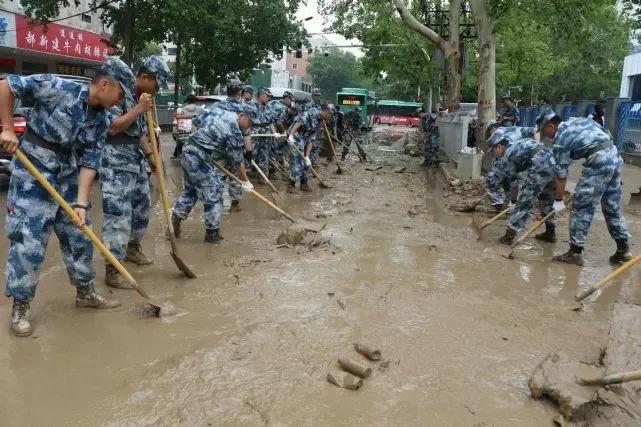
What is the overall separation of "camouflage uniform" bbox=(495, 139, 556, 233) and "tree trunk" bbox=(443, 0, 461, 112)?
883 centimetres

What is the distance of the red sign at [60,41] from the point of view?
1648 centimetres

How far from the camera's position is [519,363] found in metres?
3.12

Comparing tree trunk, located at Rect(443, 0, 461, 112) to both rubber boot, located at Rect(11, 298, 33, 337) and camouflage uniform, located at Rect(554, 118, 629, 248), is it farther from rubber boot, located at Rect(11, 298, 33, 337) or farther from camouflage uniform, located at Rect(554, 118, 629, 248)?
rubber boot, located at Rect(11, 298, 33, 337)

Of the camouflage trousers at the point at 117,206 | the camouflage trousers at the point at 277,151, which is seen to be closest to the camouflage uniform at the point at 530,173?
the camouflage trousers at the point at 117,206

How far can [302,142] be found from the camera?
30.8ft

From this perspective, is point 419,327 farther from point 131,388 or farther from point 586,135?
point 586,135

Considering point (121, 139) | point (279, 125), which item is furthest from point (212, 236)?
point (279, 125)

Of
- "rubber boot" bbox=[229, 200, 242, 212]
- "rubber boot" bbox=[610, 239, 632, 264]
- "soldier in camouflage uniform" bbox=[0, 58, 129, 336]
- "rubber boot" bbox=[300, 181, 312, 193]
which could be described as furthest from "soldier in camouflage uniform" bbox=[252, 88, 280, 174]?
"soldier in camouflage uniform" bbox=[0, 58, 129, 336]

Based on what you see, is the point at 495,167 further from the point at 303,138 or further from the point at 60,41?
the point at 60,41

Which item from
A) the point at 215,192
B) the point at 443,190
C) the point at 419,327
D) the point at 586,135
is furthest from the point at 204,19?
the point at 419,327

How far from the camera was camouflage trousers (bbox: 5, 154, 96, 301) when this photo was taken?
3.05 meters

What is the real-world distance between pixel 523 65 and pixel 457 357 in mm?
27027

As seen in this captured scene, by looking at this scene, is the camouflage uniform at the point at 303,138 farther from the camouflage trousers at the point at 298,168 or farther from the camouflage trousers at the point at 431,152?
the camouflage trousers at the point at 431,152

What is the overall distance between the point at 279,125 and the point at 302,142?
1.07 metres
